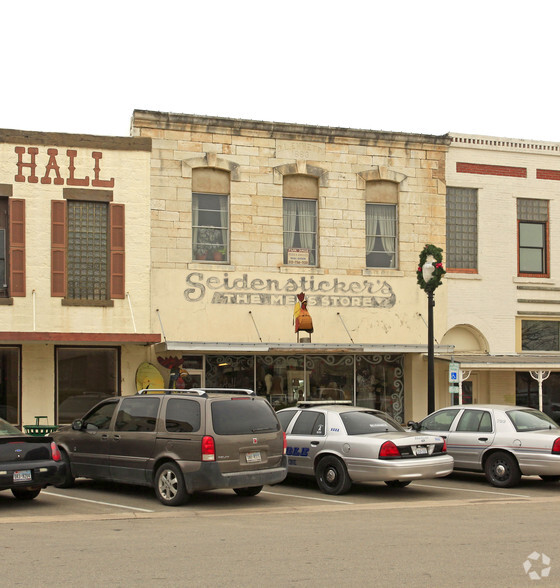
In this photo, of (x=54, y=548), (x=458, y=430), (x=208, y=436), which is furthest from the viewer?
(x=458, y=430)

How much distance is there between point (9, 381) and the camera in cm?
2230

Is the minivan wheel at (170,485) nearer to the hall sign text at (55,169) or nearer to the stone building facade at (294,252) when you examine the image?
the stone building facade at (294,252)

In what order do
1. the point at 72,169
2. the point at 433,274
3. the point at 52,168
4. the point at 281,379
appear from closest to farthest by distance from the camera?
the point at 433,274 < the point at 52,168 < the point at 72,169 < the point at 281,379

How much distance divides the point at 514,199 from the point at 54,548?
20.3m

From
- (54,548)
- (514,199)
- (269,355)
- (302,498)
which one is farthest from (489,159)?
(54,548)

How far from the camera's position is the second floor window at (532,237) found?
26.5 m

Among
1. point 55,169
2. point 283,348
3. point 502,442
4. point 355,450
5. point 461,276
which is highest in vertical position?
point 55,169

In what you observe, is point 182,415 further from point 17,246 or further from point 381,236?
point 381,236

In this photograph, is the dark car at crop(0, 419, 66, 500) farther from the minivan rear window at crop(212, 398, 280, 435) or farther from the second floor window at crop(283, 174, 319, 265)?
the second floor window at crop(283, 174, 319, 265)

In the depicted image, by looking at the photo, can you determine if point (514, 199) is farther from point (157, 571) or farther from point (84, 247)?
point (157, 571)

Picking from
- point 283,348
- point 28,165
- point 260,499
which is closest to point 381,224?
point 283,348

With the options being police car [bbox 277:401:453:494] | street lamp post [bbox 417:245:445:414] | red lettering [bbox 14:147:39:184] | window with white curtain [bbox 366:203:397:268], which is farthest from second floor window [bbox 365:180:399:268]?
police car [bbox 277:401:453:494]

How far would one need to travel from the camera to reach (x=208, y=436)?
40.4 ft

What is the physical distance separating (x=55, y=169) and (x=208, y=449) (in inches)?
491
